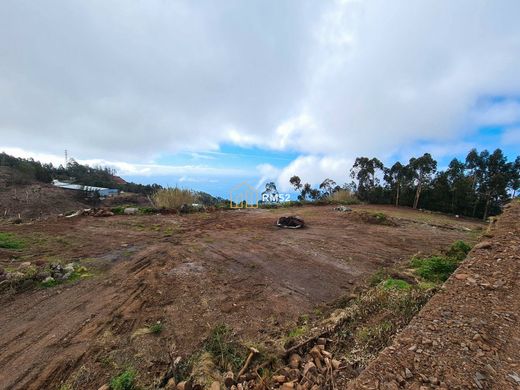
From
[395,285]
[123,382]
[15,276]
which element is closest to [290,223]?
[395,285]

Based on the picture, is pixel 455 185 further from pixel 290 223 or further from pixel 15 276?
Result: pixel 15 276

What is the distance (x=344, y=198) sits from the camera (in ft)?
51.5

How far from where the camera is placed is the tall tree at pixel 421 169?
13.7m

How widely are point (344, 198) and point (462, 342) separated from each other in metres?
14.3

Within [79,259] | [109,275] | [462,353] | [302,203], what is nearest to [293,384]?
[462,353]

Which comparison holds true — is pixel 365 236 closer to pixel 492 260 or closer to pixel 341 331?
pixel 492 260

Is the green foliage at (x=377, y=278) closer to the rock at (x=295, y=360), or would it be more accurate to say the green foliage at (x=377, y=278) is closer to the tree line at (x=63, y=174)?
the rock at (x=295, y=360)

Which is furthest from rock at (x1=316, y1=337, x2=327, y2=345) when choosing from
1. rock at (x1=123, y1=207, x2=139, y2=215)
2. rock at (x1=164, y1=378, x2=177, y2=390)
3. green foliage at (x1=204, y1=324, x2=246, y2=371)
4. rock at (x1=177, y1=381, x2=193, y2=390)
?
rock at (x1=123, y1=207, x2=139, y2=215)

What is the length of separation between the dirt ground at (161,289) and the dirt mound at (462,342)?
4.02 feet

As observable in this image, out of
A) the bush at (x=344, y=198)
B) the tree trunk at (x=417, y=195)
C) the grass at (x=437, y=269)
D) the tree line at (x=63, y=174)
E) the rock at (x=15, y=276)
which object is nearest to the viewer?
the rock at (x=15, y=276)

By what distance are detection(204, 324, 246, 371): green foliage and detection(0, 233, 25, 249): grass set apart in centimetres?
522

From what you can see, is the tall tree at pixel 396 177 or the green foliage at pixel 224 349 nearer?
the green foliage at pixel 224 349

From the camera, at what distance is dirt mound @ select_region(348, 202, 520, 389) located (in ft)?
5.43

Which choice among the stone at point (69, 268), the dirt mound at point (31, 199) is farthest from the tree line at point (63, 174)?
the stone at point (69, 268)
